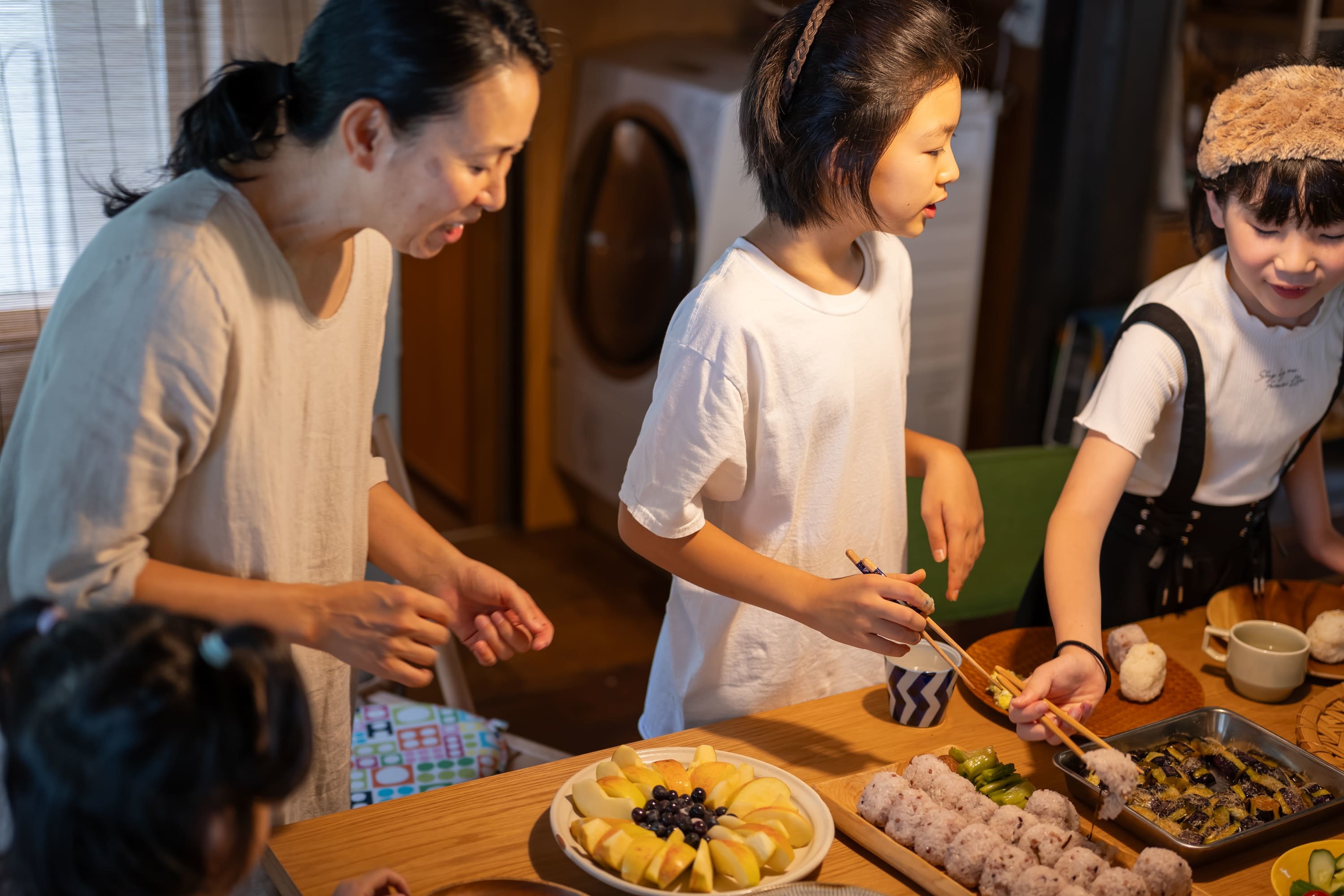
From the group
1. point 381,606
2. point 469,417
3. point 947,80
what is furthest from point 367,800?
point 469,417

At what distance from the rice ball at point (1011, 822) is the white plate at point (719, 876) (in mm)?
151

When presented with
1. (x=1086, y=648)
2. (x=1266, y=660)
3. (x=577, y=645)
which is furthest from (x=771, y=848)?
(x=577, y=645)

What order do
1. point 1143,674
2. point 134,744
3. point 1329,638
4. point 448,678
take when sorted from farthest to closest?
point 448,678
point 1329,638
point 1143,674
point 134,744

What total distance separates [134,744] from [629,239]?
2.83 metres

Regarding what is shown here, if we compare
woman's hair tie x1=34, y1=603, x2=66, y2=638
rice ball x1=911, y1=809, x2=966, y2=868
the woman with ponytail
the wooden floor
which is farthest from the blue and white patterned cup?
the wooden floor

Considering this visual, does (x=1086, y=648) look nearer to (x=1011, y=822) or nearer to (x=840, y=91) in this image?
(x=1011, y=822)

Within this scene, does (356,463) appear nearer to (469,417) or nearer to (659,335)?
(659,335)

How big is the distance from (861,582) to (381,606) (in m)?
0.48

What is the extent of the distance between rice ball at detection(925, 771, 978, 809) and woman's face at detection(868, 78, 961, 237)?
581mm

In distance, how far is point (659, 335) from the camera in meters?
3.39

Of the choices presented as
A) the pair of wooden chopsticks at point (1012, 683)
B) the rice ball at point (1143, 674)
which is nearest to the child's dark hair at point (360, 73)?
the pair of wooden chopsticks at point (1012, 683)

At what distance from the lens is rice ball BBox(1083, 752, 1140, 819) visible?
1.13 metres

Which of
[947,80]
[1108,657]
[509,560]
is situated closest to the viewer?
[947,80]

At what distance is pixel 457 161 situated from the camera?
992mm
